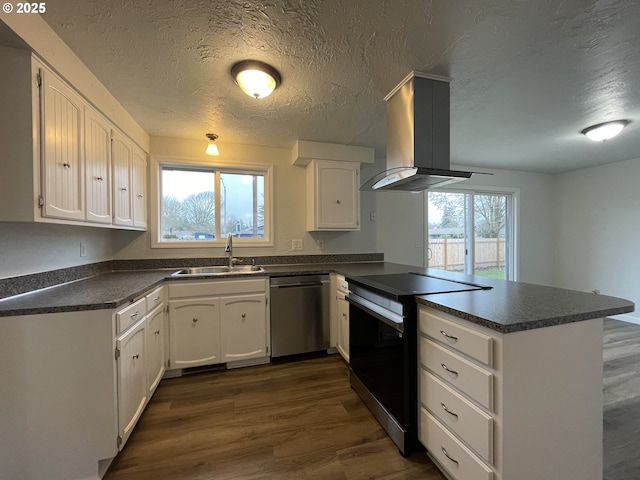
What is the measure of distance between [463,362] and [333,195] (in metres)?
2.22

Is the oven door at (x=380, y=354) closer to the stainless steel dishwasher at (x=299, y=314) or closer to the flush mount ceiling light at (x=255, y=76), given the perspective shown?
the stainless steel dishwasher at (x=299, y=314)

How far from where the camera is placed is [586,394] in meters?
1.14

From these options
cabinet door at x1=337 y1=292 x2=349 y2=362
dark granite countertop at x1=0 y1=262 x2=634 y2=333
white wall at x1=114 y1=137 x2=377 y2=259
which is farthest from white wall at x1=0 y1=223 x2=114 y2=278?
cabinet door at x1=337 y1=292 x2=349 y2=362

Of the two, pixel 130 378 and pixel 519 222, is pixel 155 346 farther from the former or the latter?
pixel 519 222

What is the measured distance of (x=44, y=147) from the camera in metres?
1.32

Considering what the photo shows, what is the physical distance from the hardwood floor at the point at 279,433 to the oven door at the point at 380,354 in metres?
0.21

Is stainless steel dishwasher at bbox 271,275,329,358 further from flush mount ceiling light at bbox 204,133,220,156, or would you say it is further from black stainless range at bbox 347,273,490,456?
flush mount ceiling light at bbox 204,133,220,156

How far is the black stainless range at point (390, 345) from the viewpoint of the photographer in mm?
1468

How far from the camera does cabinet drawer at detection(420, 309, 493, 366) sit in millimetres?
1068

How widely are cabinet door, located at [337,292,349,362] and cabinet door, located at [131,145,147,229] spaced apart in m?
2.04

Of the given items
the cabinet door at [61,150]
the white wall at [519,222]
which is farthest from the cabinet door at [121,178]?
the white wall at [519,222]

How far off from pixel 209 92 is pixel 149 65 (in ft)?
1.31

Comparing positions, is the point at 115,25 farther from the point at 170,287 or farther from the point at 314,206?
the point at 314,206

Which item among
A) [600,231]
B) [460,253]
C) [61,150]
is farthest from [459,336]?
[600,231]
